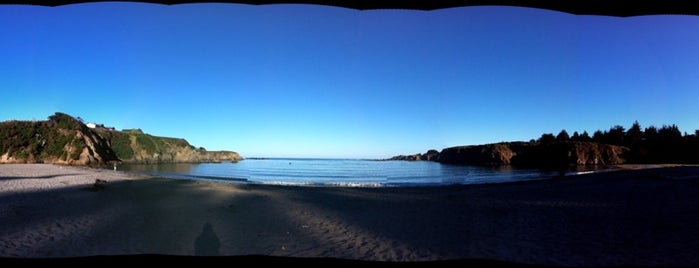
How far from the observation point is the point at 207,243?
6.88 meters

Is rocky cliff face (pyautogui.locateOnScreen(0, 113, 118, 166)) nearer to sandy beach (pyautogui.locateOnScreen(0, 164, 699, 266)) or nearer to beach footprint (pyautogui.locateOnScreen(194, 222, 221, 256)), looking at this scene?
sandy beach (pyautogui.locateOnScreen(0, 164, 699, 266))

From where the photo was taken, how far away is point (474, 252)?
558cm

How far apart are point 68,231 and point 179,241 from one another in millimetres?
2861

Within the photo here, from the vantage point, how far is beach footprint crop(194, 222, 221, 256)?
6.27 m

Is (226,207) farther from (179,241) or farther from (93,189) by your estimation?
(93,189)

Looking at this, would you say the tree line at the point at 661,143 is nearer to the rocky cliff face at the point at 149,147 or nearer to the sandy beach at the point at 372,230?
the sandy beach at the point at 372,230

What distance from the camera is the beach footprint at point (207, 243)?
247 inches

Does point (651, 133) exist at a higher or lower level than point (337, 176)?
higher

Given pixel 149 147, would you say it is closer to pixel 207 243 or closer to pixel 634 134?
pixel 207 243

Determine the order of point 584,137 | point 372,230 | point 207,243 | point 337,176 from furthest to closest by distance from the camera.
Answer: point 584,137
point 337,176
point 372,230
point 207,243

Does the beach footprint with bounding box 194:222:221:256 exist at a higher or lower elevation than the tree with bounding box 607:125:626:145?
lower

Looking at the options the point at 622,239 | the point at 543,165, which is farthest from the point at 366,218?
the point at 543,165

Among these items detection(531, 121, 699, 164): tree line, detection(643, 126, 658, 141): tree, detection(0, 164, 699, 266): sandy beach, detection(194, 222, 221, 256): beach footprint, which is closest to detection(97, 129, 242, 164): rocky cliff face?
detection(0, 164, 699, 266): sandy beach

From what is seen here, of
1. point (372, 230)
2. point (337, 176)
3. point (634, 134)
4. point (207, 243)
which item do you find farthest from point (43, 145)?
point (634, 134)
